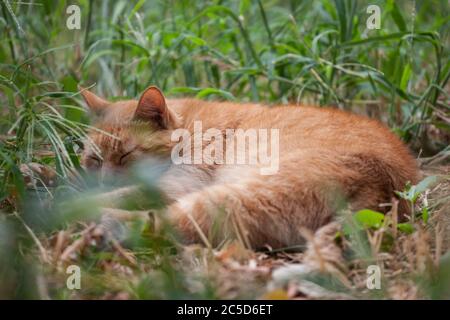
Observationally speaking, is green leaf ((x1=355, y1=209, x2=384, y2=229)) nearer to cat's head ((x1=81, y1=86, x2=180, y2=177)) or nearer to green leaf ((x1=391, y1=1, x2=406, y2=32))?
cat's head ((x1=81, y1=86, x2=180, y2=177))

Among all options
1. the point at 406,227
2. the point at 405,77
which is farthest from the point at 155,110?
the point at 405,77

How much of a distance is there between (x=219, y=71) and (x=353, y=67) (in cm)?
92

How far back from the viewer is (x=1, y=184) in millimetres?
2490

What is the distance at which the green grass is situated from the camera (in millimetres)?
2918

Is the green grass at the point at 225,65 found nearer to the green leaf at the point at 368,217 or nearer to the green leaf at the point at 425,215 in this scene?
the green leaf at the point at 425,215

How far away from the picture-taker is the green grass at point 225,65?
2918 millimetres

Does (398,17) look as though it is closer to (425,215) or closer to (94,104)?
→ (425,215)

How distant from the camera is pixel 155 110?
307 cm

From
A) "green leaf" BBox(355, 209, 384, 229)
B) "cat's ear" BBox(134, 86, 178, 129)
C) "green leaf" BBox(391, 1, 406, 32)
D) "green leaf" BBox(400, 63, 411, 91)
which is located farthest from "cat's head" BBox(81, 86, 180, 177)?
"green leaf" BBox(391, 1, 406, 32)

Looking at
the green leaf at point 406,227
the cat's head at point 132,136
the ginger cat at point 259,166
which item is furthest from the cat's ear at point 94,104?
the green leaf at point 406,227

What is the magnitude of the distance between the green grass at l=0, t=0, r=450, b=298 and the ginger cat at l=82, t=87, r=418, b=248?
238 mm

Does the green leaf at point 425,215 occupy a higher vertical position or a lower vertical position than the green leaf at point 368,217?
lower
